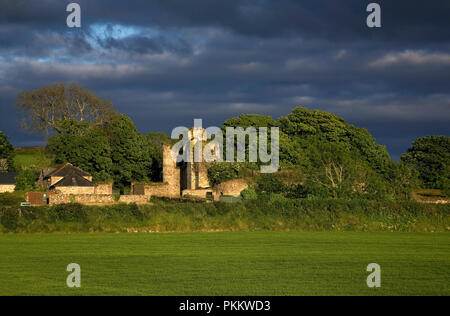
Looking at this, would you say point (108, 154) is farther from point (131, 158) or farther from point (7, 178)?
point (7, 178)

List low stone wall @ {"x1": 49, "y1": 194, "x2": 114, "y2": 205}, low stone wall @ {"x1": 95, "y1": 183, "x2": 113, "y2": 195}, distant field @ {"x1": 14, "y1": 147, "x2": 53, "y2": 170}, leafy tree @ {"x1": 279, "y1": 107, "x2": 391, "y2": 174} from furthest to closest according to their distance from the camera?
distant field @ {"x1": 14, "y1": 147, "x2": 53, "y2": 170}
leafy tree @ {"x1": 279, "y1": 107, "x2": 391, "y2": 174}
low stone wall @ {"x1": 95, "y1": 183, "x2": 113, "y2": 195}
low stone wall @ {"x1": 49, "y1": 194, "x2": 114, "y2": 205}

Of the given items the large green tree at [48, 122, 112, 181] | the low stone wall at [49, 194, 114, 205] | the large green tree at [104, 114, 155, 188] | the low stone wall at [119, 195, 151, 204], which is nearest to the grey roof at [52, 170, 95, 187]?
the large green tree at [48, 122, 112, 181]

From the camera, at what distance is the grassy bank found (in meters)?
27.2

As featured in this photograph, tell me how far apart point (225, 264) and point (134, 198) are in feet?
94.3

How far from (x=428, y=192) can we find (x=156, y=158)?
26295 millimetres

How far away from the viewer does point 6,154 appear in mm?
66188

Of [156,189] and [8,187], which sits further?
[8,187]

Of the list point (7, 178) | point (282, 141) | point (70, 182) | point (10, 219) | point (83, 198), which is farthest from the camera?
point (7, 178)

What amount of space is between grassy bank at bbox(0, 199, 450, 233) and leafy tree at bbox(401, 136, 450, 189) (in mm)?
28769

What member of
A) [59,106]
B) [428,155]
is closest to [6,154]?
[59,106]

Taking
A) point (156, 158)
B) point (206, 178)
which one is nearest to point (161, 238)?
point (206, 178)

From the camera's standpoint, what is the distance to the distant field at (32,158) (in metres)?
61.4

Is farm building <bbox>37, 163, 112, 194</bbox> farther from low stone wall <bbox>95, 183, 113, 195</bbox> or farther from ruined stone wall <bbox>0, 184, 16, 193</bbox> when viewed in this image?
ruined stone wall <bbox>0, 184, 16, 193</bbox>
